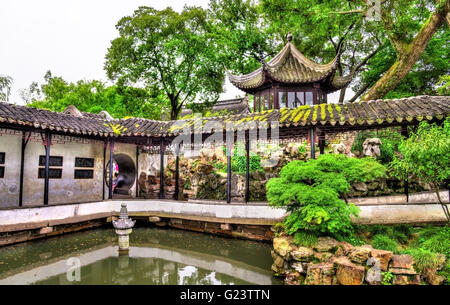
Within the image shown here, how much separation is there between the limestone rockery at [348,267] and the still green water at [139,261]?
76 cm

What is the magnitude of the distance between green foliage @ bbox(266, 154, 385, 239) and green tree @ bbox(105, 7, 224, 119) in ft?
41.1

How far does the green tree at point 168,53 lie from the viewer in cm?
1691

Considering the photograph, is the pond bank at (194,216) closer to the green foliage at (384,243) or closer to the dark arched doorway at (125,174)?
the green foliage at (384,243)

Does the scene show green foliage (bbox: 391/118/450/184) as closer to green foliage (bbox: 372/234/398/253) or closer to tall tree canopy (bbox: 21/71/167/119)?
green foliage (bbox: 372/234/398/253)

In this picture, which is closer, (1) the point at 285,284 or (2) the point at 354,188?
(1) the point at 285,284

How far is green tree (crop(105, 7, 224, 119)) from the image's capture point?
16.9 metres

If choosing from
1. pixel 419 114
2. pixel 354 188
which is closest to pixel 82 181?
pixel 354 188

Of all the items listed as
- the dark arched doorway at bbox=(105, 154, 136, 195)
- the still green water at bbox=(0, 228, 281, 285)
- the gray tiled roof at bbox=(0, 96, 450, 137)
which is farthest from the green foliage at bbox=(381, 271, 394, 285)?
the dark arched doorway at bbox=(105, 154, 136, 195)

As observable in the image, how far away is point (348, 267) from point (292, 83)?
8903 millimetres

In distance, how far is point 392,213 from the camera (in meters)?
7.14

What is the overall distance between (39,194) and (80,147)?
2.24 meters

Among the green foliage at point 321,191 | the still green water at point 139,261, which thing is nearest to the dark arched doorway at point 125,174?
the still green water at point 139,261

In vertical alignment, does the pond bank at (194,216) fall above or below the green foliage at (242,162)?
below

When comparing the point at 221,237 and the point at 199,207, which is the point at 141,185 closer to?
the point at 199,207
